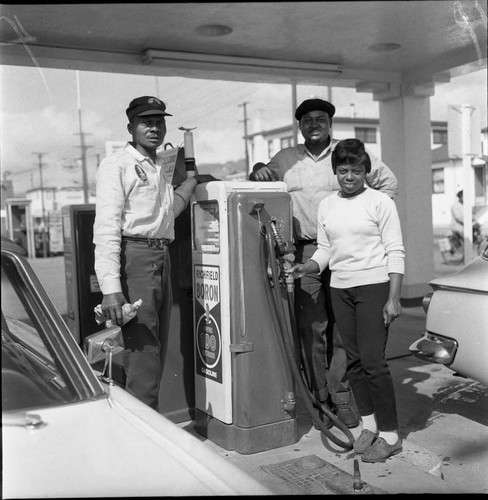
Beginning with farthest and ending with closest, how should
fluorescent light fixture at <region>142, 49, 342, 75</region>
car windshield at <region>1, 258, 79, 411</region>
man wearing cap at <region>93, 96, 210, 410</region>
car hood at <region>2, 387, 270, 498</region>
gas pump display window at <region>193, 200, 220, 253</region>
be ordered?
1. fluorescent light fixture at <region>142, 49, 342, 75</region>
2. gas pump display window at <region>193, 200, 220, 253</region>
3. man wearing cap at <region>93, 96, 210, 410</region>
4. car windshield at <region>1, 258, 79, 411</region>
5. car hood at <region>2, 387, 270, 498</region>

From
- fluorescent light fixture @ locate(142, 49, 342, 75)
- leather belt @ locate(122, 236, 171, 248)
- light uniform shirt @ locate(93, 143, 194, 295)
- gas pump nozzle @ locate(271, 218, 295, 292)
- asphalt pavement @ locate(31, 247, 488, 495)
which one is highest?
fluorescent light fixture @ locate(142, 49, 342, 75)

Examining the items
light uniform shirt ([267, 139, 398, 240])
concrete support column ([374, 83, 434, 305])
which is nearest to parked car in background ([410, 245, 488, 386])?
light uniform shirt ([267, 139, 398, 240])

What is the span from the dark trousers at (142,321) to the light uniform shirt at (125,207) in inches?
4.4

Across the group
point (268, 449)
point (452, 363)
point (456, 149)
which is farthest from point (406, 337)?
point (268, 449)

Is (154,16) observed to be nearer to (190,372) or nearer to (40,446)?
(190,372)

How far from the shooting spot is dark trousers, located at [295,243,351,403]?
13.5ft

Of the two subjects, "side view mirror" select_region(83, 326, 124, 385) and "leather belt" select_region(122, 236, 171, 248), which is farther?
"leather belt" select_region(122, 236, 171, 248)

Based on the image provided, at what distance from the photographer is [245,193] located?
3688 mm

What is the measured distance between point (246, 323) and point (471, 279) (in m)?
1.41

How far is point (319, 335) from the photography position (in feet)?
13.6

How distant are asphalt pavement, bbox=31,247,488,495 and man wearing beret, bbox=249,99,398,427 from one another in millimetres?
285

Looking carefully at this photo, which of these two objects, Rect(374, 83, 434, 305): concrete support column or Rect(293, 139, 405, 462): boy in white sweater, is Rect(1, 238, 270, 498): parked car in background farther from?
Rect(374, 83, 434, 305): concrete support column

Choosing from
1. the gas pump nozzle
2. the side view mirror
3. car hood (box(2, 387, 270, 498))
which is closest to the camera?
car hood (box(2, 387, 270, 498))

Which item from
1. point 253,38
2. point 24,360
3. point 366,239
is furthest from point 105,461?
point 253,38
